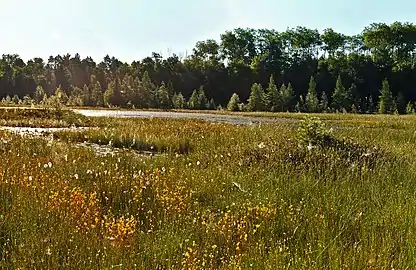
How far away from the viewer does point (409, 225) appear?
4488 millimetres

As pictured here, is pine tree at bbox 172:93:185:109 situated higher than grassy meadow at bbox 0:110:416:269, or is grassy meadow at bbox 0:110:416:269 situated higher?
pine tree at bbox 172:93:185:109

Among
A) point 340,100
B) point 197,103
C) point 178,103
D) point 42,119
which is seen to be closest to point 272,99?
point 340,100

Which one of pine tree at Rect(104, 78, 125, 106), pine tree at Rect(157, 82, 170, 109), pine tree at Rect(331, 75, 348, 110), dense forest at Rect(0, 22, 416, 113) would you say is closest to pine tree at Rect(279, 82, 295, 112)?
dense forest at Rect(0, 22, 416, 113)

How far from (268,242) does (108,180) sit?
2783mm

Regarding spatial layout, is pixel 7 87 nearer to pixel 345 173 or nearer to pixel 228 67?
pixel 228 67

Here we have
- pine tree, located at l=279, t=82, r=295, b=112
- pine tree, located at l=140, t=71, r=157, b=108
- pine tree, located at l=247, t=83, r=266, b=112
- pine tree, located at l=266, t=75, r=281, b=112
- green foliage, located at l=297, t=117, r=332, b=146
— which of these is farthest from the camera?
pine tree, located at l=140, t=71, r=157, b=108

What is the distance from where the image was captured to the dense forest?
69875mm

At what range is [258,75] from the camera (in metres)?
92.0

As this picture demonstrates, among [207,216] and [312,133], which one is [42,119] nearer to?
[312,133]

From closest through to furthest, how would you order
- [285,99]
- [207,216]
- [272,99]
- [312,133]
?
[207,216] → [312,133] → [272,99] → [285,99]

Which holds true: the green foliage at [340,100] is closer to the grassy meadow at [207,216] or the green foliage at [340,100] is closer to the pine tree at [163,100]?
the pine tree at [163,100]

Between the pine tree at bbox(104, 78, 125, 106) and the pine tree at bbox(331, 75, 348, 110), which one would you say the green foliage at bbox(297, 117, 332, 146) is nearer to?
the pine tree at bbox(331, 75, 348, 110)

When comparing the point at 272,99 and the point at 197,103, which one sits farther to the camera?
the point at 197,103

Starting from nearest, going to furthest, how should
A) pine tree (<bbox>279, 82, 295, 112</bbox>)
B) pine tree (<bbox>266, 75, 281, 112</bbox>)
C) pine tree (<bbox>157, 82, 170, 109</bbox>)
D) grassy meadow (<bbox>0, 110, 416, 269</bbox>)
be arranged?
grassy meadow (<bbox>0, 110, 416, 269</bbox>) < pine tree (<bbox>266, 75, 281, 112</bbox>) < pine tree (<bbox>279, 82, 295, 112</bbox>) < pine tree (<bbox>157, 82, 170, 109</bbox>)
